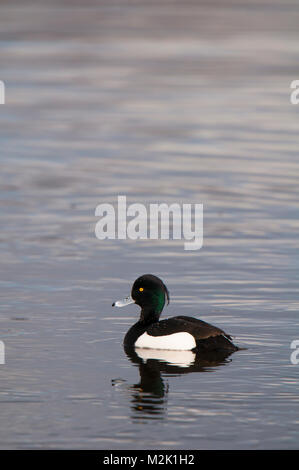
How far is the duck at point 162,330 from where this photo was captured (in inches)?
394

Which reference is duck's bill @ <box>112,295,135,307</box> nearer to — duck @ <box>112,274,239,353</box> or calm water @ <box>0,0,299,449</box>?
duck @ <box>112,274,239,353</box>

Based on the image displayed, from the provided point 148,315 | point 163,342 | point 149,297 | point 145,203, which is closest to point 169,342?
point 163,342

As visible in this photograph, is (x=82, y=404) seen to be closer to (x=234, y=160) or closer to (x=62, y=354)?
(x=62, y=354)

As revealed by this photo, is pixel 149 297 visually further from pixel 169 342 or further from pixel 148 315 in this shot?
pixel 169 342

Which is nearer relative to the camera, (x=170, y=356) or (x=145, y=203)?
(x=170, y=356)

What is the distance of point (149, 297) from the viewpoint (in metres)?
10.8

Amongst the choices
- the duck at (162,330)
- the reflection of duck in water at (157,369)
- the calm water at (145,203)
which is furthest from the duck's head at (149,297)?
the reflection of duck in water at (157,369)

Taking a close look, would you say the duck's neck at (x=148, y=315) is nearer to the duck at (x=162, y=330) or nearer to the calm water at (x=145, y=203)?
the duck at (x=162, y=330)

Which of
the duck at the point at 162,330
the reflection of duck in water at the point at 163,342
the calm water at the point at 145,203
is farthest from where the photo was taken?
the duck at the point at 162,330

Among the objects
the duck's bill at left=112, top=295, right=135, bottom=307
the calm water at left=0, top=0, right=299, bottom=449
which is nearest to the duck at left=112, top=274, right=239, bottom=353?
the duck's bill at left=112, top=295, right=135, bottom=307

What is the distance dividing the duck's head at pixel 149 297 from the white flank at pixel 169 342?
38 centimetres

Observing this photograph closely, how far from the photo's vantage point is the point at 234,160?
59.3 ft

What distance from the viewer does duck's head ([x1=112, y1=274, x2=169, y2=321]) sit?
35.3 ft

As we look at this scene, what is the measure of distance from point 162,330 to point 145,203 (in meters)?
5.44
